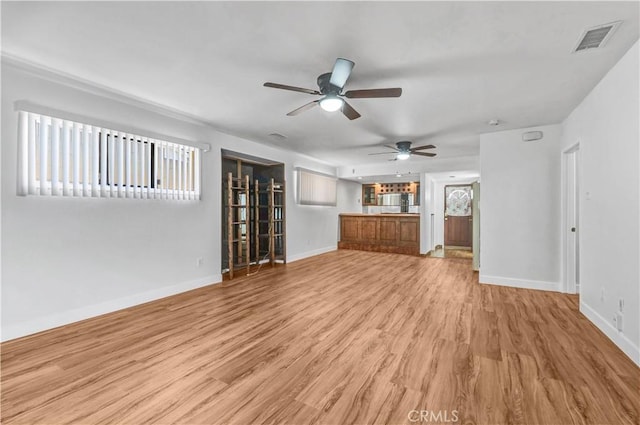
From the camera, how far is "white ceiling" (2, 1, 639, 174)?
1.84 meters

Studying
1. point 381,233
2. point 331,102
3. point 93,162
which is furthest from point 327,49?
point 381,233

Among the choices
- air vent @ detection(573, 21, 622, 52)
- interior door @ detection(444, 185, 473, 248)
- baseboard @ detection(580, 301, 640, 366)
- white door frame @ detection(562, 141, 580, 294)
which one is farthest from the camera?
interior door @ detection(444, 185, 473, 248)

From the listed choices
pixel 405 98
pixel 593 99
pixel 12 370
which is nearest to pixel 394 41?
pixel 405 98

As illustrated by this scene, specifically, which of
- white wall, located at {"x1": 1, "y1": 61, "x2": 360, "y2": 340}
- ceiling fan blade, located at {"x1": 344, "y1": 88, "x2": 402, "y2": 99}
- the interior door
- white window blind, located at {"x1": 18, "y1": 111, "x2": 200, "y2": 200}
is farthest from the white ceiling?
the interior door

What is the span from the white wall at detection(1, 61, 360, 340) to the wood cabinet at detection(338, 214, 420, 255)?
4.76m

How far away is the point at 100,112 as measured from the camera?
3.07 m

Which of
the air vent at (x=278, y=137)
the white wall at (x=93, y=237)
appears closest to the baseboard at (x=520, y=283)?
the air vent at (x=278, y=137)

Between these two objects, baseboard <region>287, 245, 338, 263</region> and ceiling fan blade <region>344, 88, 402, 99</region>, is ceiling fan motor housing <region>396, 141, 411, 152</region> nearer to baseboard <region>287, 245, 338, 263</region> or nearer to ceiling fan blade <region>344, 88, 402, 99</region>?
ceiling fan blade <region>344, 88, 402, 99</region>

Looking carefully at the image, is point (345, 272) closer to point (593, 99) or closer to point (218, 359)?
point (218, 359)

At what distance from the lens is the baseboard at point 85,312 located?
2503 mm

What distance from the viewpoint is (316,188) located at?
721cm

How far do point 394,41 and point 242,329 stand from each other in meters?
2.94

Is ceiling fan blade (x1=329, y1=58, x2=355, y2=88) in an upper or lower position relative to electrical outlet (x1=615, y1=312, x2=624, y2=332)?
upper

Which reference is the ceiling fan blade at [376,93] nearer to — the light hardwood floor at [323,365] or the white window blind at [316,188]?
the light hardwood floor at [323,365]
